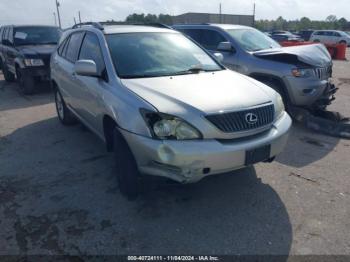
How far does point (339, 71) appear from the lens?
1376 cm

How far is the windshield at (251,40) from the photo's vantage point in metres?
6.52

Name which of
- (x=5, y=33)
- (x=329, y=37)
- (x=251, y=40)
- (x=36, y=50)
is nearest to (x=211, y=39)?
(x=251, y=40)

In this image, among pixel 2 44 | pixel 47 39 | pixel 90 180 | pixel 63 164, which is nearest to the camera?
pixel 90 180

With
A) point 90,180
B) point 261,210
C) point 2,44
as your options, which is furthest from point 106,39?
point 2,44

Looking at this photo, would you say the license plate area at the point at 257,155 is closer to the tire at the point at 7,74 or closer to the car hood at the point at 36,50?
the car hood at the point at 36,50

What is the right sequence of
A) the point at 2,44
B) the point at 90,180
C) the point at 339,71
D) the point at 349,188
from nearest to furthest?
1. the point at 349,188
2. the point at 90,180
3. the point at 2,44
4. the point at 339,71

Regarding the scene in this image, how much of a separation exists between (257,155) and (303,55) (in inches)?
130

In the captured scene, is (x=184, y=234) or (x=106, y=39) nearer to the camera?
(x=184, y=234)

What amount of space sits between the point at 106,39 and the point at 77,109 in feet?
4.41

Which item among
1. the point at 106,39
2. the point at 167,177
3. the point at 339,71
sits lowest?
the point at 339,71

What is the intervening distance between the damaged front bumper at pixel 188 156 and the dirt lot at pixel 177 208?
340 millimetres

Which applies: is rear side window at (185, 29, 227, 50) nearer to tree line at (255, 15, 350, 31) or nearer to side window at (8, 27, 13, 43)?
side window at (8, 27, 13, 43)

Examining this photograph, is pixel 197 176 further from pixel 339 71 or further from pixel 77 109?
pixel 339 71

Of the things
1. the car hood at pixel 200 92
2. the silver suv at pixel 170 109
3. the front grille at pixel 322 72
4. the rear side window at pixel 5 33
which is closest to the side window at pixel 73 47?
the silver suv at pixel 170 109
